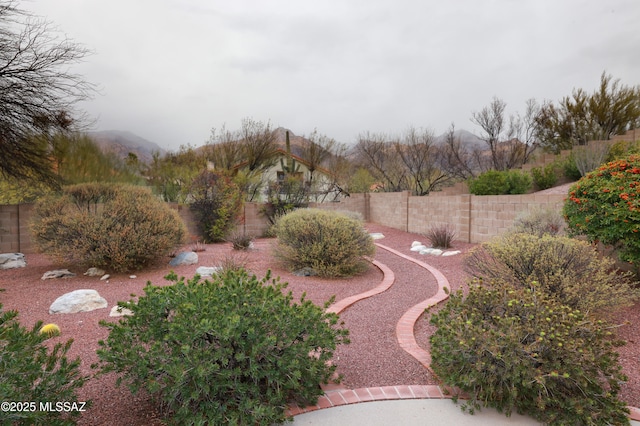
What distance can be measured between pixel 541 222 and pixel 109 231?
9.47m

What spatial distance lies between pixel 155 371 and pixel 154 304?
1.75 feet

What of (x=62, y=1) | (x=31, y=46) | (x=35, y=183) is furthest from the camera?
(x=35, y=183)

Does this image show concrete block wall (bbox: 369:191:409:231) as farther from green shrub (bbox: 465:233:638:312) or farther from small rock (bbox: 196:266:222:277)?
green shrub (bbox: 465:233:638:312)

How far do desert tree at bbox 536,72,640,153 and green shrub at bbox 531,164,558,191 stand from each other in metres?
4.87

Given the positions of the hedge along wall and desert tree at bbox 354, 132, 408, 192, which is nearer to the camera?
the hedge along wall

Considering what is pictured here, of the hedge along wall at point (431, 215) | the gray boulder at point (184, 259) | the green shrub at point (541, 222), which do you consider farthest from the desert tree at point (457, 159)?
the gray boulder at point (184, 259)

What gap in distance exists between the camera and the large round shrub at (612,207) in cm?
546

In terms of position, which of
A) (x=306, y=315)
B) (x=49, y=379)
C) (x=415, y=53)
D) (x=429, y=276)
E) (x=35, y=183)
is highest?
(x=415, y=53)

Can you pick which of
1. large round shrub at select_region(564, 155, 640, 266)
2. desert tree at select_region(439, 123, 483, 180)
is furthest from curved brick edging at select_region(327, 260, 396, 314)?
desert tree at select_region(439, 123, 483, 180)

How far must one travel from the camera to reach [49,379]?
8.20 ft

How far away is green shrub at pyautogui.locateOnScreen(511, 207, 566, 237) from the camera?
28.1 ft

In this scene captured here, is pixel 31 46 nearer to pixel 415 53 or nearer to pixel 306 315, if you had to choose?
pixel 306 315

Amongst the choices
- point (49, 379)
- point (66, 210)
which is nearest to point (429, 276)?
point (49, 379)

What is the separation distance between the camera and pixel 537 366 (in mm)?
3141
